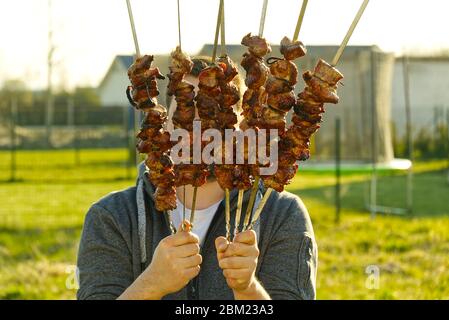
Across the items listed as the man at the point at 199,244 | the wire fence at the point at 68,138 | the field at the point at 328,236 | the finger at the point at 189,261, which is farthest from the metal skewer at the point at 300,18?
the wire fence at the point at 68,138

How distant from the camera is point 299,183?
16.5m

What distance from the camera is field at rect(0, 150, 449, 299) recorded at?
6336 mm

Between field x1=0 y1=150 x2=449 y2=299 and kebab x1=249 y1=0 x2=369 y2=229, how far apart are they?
13.9 ft

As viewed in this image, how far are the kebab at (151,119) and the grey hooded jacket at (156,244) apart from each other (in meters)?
0.95

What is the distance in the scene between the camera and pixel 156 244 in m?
2.82

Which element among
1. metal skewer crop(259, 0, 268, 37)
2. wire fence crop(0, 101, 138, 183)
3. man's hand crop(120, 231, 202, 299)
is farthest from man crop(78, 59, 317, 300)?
wire fence crop(0, 101, 138, 183)

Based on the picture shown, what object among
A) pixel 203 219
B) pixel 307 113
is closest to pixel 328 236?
pixel 203 219

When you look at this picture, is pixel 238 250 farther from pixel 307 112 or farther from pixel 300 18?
pixel 300 18

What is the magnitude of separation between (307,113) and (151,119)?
1.25 ft

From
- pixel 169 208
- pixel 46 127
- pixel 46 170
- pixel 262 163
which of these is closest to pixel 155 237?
pixel 169 208

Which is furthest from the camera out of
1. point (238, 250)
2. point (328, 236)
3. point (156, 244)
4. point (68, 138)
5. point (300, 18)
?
point (68, 138)

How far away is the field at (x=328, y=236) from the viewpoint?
20.8ft

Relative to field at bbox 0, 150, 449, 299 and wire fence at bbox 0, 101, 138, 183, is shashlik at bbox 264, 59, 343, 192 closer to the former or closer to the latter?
field at bbox 0, 150, 449, 299

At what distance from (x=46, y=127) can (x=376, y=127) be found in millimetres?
16824
